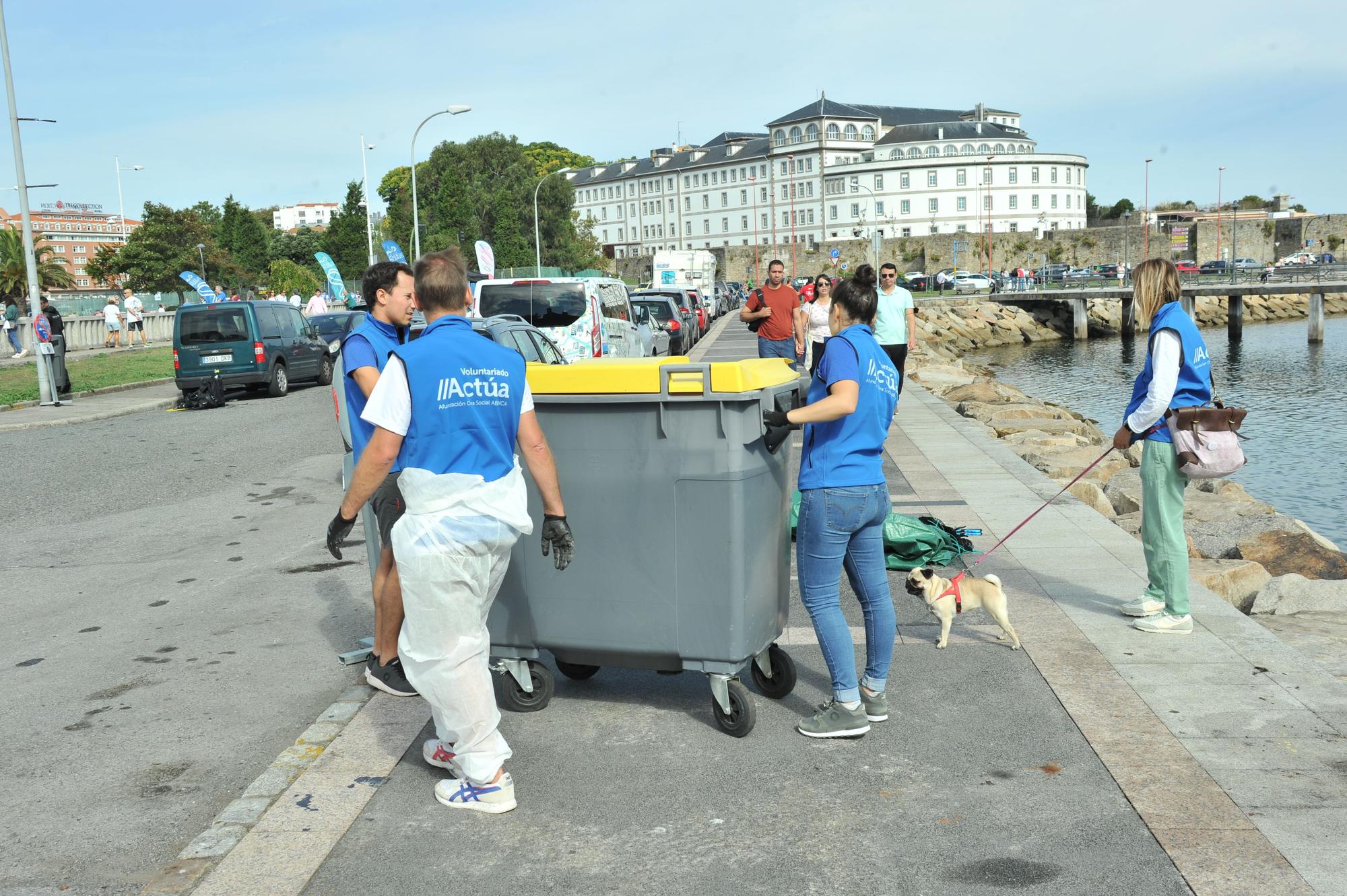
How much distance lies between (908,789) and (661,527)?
138cm

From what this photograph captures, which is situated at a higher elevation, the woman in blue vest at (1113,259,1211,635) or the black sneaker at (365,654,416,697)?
the woman in blue vest at (1113,259,1211,635)

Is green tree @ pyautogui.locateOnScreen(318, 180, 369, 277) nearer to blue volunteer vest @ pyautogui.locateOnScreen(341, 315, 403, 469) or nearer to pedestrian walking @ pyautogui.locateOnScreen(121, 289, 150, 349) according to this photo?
pedestrian walking @ pyautogui.locateOnScreen(121, 289, 150, 349)

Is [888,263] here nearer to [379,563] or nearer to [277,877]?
[379,563]

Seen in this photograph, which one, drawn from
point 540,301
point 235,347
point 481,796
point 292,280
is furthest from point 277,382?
point 292,280

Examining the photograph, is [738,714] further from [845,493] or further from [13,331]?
[13,331]

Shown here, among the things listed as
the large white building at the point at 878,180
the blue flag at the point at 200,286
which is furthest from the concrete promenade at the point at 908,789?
the large white building at the point at 878,180

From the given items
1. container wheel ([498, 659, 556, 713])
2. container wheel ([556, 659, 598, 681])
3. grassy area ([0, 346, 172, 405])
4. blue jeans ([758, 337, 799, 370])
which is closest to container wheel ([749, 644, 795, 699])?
container wheel ([556, 659, 598, 681])

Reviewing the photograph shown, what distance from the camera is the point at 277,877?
361cm

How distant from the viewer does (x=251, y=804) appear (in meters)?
4.15

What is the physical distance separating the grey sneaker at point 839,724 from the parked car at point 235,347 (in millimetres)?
18216

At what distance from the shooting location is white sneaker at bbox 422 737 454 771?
14.3ft

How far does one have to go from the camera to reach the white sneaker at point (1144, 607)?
599 cm

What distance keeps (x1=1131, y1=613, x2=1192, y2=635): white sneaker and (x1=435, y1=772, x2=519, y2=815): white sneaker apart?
11.5ft

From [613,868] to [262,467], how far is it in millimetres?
10659
